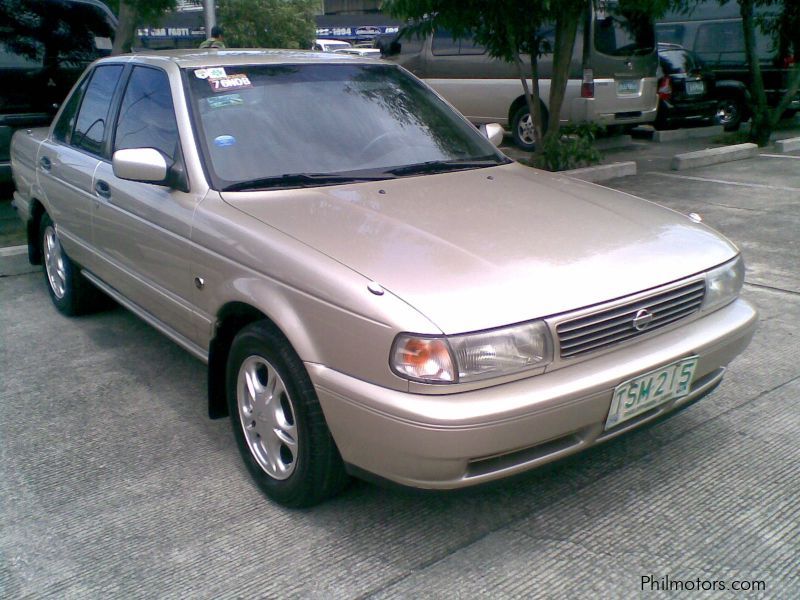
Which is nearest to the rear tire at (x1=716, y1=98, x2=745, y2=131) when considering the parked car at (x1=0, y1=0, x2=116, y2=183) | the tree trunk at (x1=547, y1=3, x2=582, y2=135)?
the tree trunk at (x1=547, y1=3, x2=582, y2=135)

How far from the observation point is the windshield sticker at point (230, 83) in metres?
3.60

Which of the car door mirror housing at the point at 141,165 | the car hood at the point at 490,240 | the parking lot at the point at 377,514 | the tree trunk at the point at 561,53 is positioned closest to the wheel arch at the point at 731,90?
the tree trunk at the point at 561,53

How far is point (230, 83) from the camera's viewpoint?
3625mm

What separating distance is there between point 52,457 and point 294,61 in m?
2.15

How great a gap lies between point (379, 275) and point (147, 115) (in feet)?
6.40

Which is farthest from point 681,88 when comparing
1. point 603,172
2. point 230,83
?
point 230,83

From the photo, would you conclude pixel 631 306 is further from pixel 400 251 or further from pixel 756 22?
pixel 756 22

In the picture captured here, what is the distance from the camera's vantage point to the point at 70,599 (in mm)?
2475

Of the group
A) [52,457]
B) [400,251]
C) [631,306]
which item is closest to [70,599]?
[52,457]

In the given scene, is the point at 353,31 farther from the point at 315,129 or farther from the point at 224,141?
the point at 224,141

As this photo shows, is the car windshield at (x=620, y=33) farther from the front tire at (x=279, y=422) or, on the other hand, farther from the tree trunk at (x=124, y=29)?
the front tire at (x=279, y=422)

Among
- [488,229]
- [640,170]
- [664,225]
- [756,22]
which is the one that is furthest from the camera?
[756,22]

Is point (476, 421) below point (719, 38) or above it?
below

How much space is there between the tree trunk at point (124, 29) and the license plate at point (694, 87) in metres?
8.78
